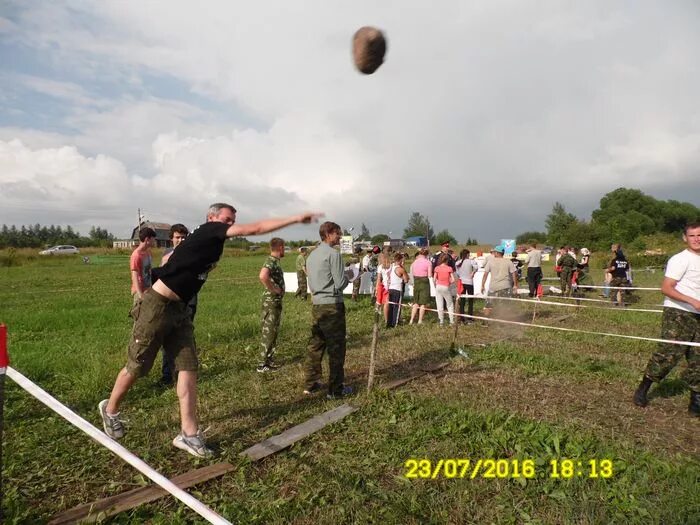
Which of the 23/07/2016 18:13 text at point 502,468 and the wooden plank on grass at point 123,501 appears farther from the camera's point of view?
the 23/07/2016 18:13 text at point 502,468

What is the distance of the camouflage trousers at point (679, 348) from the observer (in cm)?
459

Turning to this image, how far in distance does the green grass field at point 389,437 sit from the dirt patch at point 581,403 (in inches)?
1.0

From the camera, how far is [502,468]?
3611 mm

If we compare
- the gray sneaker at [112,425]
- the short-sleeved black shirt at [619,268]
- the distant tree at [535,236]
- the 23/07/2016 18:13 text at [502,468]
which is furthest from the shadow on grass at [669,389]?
the distant tree at [535,236]

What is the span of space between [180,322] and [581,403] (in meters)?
4.35

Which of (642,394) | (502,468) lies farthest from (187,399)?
(642,394)

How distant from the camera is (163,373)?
5.84 m

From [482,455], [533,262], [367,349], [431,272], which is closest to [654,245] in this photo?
[533,262]

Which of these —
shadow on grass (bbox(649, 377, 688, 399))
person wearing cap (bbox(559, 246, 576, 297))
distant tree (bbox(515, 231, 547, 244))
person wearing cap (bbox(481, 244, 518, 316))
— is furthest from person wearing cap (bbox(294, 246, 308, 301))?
distant tree (bbox(515, 231, 547, 244))

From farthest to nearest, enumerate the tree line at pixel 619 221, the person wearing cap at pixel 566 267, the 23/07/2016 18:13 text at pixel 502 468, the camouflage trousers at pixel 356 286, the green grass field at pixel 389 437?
1. the tree line at pixel 619 221
2. the person wearing cap at pixel 566 267
3. the camouflage trousers at pixel 356 286
4. the 23/07/2016 18:13 text at pixel 502 468
5. the green grass field at pixel 389 437

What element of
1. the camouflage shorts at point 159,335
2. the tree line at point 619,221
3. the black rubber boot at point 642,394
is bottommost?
the black rubber boot at point 642,394

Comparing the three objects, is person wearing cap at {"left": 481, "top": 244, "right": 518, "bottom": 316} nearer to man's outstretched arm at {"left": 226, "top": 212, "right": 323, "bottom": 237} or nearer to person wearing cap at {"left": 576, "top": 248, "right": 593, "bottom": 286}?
person wearing cap at {"left": 576, "top": 248, "right": 593, "bottom": 286}

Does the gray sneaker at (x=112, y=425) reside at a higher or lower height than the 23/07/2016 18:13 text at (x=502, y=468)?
higher

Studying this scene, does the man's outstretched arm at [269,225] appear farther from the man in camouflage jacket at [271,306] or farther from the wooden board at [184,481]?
the man in camouflage jacket at [271,306]
